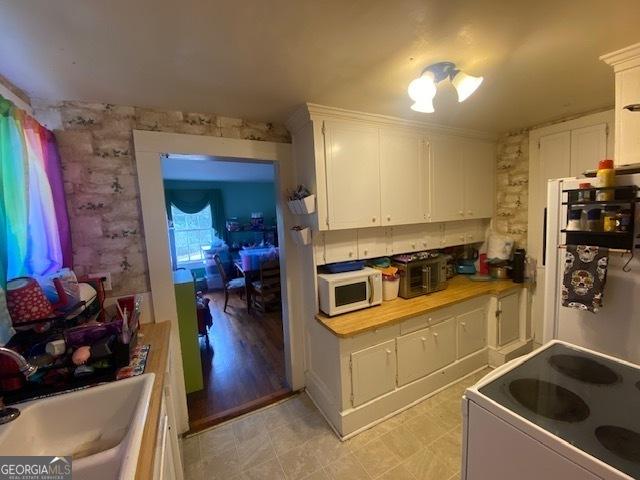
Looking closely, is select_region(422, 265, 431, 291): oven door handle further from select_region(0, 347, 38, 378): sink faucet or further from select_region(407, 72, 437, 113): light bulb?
select_region(0, 347, 38, 378): sink faucet

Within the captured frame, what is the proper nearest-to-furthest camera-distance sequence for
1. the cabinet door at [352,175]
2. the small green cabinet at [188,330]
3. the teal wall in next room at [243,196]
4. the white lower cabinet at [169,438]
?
the white lower cabinet at [169,438] < the cabinet door at [352,175] < the small green cabinet at [188,330] < the teal wall in next room at [243,196]

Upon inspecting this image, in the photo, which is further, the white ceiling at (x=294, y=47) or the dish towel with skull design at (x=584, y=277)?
the dish towel with skull design at (x=584, y=277)

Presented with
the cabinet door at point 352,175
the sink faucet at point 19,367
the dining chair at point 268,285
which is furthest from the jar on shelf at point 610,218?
the dining chair at point 268,285

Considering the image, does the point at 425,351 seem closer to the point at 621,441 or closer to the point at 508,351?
the point at 508,351

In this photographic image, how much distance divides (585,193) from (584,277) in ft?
1.40

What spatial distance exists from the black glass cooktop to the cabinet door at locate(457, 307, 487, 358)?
3.81 ft

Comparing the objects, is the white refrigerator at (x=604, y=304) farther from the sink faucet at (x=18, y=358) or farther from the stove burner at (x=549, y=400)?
the sink faucet at (x=18, y=358)

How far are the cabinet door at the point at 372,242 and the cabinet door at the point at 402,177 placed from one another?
16 cm

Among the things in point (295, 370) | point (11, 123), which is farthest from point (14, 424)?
point (295, 370)

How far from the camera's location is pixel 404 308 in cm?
212

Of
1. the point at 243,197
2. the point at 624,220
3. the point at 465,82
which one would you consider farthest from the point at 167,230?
the point at 243,197

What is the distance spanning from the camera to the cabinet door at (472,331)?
2398 millimetres

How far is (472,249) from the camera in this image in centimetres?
316

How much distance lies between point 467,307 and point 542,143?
174cm
